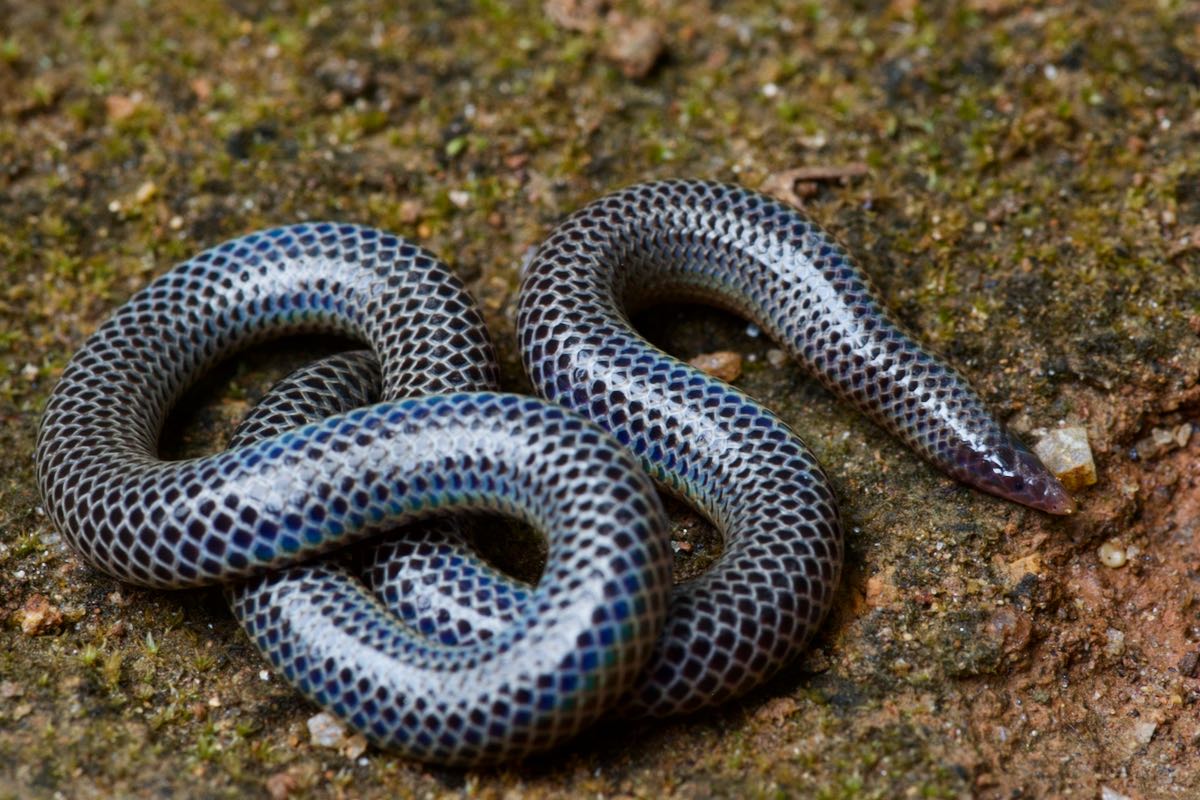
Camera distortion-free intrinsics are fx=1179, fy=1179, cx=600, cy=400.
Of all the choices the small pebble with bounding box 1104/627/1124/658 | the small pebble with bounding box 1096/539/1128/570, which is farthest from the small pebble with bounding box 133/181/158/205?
the small pebble with bounding box 1104/627/1124/658

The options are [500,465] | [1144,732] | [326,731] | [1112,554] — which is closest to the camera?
→ [500,465]

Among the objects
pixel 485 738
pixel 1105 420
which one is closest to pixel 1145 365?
pixel 1105 420

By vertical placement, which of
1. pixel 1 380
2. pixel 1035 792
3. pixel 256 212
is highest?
pixel 256 212

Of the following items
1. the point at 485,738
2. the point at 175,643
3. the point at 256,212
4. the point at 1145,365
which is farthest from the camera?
the point at 256,212

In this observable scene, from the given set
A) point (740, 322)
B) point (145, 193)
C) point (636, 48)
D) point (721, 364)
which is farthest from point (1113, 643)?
point (145, 193)

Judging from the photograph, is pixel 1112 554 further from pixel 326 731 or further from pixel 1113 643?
pixel 326 731

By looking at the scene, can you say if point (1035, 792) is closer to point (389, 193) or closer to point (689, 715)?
point (689, 715)

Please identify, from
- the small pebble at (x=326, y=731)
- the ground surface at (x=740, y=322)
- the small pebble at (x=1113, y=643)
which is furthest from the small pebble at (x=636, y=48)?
the small pebble at (x=326, y=731)
